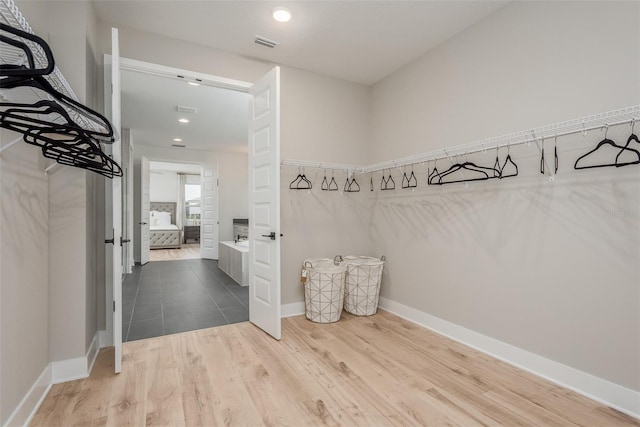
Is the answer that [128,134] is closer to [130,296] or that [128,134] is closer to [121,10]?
[130,296]

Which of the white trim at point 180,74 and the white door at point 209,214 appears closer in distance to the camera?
the white trim at point 180,74

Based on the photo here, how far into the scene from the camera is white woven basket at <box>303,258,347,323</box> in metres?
2.99

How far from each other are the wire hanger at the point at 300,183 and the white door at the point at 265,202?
464mm

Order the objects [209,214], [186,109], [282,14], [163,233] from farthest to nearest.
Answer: [163,233]
[209,214]
[186,109]
[282,14]

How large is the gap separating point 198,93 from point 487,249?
377 cm

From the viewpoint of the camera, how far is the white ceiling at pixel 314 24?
91.0 inches

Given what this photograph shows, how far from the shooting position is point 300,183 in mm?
3324

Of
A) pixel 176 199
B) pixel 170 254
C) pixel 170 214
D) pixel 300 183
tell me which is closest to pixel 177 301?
pixel 300 183

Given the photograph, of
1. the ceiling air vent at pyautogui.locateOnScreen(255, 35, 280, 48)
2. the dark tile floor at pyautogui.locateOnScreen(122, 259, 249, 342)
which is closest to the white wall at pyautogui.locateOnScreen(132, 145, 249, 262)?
the dark tile floor at pyautogui.locateOnScreen(122, 259, 249, 342)

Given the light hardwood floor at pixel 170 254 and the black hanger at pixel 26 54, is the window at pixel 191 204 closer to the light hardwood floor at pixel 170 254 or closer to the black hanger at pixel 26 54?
the light hardwood floor at pixel 170 254

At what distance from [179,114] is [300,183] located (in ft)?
9.01

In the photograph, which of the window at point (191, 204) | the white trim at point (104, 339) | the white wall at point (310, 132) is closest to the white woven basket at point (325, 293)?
the white wall at point (310, 132)

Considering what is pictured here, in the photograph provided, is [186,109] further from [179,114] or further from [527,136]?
[527,136]

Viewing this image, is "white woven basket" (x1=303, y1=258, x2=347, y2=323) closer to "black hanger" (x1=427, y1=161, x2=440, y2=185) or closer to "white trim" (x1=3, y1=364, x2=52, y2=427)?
"black hanger" (x1=427, y1=161, x2=440, y2=185)
